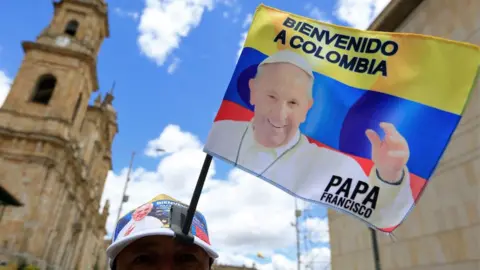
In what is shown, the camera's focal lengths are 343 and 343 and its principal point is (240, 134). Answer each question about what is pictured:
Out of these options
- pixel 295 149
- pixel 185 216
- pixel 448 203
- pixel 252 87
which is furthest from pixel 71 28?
pixel 185 216

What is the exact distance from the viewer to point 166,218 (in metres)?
2.02

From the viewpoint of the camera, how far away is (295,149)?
3189 mm

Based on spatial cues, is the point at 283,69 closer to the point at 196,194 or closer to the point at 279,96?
the point at 279,96

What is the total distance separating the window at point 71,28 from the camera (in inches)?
1174

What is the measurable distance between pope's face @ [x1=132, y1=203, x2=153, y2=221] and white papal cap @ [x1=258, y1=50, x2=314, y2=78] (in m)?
1.75

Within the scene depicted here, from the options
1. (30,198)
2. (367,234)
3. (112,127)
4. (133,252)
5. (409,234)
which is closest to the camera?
(133,252)

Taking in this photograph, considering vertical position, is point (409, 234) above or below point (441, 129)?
above

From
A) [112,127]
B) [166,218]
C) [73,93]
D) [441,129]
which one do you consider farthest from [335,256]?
[112,127]

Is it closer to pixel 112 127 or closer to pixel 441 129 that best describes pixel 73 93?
pixel 112 127

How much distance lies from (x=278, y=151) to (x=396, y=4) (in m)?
7.49

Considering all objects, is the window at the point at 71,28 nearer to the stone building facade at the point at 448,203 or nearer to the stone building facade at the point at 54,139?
the stone building facade at the point at 54,139

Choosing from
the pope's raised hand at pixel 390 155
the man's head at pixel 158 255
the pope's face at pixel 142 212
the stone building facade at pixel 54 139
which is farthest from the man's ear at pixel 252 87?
the stone building facade at pixel 54 139

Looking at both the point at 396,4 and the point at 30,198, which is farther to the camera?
the point at 30,198

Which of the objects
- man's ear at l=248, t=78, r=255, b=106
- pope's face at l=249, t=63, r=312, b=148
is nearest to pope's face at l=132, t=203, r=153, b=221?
pope's face at l=249, t=63, r=312, b=148
